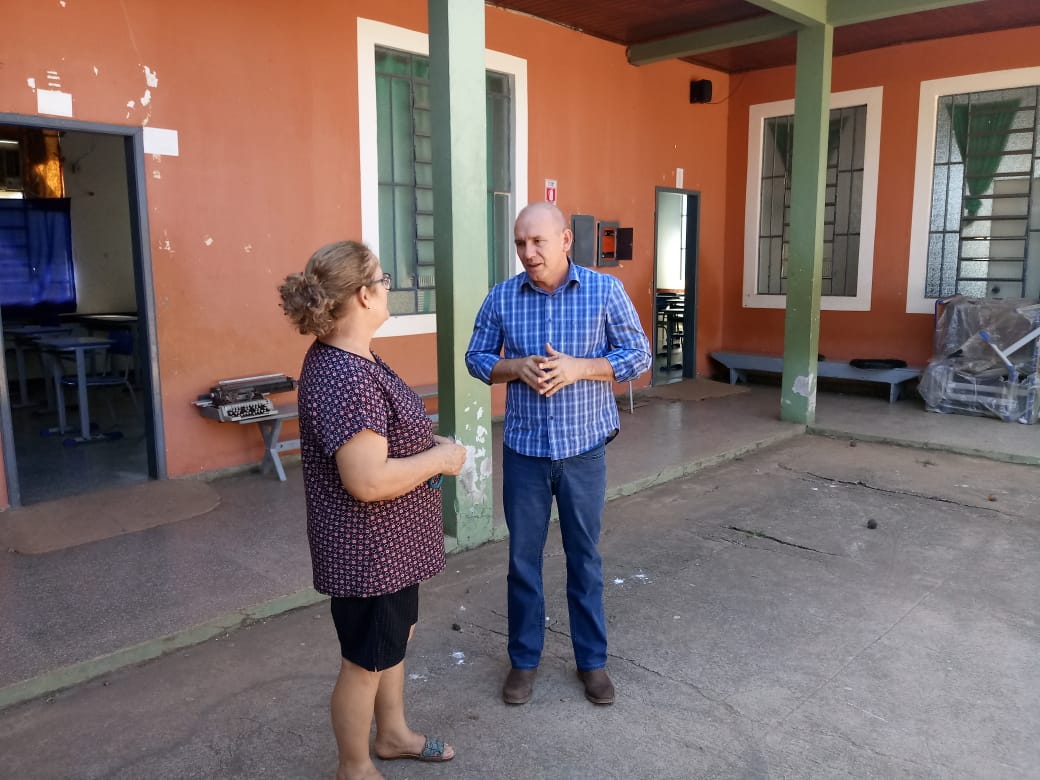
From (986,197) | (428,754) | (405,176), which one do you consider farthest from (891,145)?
(428,754)

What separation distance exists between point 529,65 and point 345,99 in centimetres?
219

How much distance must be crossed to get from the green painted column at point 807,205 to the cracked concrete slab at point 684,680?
Answer: 9.78 ft

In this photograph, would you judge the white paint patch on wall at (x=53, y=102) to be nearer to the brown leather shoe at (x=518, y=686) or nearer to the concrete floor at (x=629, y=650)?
the concrete floor at (x=629, y=650)

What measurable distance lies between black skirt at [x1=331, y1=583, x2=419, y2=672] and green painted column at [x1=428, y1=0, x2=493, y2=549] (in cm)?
229

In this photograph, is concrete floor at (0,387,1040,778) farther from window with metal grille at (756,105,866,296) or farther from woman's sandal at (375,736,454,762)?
window with metal grille at (756,105,866,296)

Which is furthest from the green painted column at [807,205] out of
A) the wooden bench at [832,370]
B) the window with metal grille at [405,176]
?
the window with metal grille at [405,176]

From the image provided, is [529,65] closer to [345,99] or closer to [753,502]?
[345,99]

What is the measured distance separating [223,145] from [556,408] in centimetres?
390

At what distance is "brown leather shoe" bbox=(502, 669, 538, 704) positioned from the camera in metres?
3.03

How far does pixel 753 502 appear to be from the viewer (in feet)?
18.4

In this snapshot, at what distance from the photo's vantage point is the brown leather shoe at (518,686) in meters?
3.03

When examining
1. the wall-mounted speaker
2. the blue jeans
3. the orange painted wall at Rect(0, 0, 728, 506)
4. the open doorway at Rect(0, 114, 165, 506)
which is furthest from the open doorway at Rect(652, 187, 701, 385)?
the blue jeans

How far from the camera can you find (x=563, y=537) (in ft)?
9.95

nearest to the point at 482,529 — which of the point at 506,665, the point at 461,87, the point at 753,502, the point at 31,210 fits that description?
the point at 506,665
